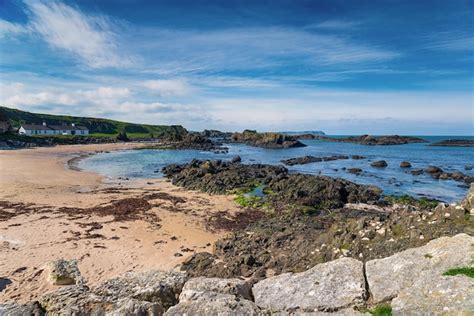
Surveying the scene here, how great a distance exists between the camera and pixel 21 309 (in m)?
6.00

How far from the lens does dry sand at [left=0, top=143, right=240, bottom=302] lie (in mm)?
12500

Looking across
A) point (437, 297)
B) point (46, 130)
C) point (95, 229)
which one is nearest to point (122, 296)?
point (437, 297)

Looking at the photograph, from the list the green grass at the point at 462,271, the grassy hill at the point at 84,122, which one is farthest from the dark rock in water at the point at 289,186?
the grassy hill at the point at 84,122

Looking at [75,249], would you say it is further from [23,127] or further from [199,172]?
[23,127]

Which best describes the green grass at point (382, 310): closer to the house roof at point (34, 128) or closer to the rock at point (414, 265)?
the rock at point (414, 265)

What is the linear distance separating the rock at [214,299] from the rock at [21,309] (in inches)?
102

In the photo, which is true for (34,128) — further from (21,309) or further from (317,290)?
(317,290)

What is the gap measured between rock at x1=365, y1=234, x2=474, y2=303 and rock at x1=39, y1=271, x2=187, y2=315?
4530 mm

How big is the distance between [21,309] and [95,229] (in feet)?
39.3

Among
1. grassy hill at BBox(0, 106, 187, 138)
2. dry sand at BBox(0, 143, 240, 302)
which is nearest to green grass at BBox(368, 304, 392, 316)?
dry sand at BBox(0, 143, 240, 302)

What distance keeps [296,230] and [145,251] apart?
24.4 feet

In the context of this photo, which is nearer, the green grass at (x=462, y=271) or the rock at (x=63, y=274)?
the green grass at (x=462, y=271)

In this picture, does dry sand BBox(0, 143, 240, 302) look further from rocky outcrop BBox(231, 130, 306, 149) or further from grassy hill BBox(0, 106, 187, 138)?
grassy hill BBox(0, 106, 187, 138)

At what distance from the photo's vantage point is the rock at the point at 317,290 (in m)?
6.28
